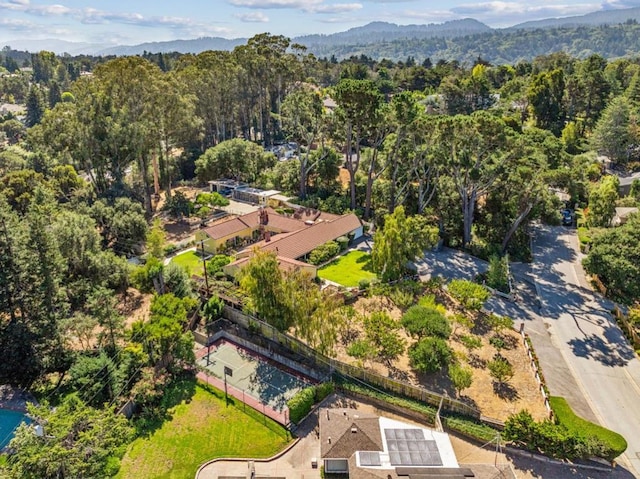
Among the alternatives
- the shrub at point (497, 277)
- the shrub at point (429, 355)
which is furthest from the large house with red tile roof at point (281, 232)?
the shrub at point (429, 355)

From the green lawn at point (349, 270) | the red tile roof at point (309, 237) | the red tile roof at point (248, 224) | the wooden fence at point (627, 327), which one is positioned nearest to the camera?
the wooden fence at point (627, 327)

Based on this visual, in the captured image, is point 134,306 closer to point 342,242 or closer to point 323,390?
point 323,390

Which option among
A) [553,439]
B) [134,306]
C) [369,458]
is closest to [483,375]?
[553,439]

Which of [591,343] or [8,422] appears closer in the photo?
[8,422]

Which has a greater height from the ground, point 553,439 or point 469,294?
point 469,294

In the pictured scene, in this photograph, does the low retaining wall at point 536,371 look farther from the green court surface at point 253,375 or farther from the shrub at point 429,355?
the green court surface at point 253,375

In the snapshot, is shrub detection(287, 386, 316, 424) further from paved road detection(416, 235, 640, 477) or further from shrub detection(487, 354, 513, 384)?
paved road detection(416, 235, 640, 477)
